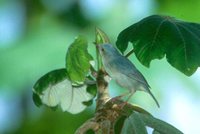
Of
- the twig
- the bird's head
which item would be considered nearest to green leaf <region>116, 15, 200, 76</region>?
the bird's head

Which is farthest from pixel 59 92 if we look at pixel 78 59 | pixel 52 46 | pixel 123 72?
pixel 52 46

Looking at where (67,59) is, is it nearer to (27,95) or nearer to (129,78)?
(129,78)

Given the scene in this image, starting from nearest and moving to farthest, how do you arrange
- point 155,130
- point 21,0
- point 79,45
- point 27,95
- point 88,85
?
point 155,130 → point 79,45 → point 88,85 → point 27,95 → point 21,0

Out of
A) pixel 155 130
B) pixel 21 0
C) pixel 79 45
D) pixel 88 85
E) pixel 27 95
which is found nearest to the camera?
pixel 155 130

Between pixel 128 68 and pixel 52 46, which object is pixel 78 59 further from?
pixel 52 46

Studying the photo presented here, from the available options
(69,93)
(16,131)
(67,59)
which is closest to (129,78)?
(67,59)

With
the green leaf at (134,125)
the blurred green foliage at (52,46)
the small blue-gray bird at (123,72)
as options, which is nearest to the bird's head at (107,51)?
the small blue-gray bird at (123,72)

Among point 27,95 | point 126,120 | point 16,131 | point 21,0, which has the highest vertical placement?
point 126,120
